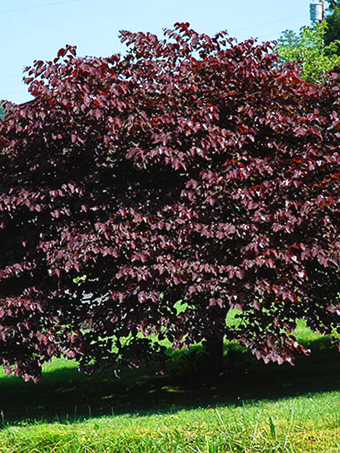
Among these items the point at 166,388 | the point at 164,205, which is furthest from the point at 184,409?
the point at 164,205

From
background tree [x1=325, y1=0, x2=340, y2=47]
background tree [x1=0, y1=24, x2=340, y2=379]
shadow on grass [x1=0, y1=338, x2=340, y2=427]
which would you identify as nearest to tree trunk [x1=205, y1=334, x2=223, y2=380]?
shadow on grass [x1=0, y1=338, x2=340, y2=427]

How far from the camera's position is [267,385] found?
8352mm

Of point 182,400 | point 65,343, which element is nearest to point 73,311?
point 65,343

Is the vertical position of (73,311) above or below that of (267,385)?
above

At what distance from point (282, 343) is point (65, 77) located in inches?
136

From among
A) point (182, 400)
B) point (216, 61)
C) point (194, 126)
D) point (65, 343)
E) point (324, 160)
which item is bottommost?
point (182, 400)

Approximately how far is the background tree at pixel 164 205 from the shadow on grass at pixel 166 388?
2.54 feet

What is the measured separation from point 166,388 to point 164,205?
107 inches

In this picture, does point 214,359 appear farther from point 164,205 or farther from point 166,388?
point 164,205

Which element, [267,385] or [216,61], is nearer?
[216,61]

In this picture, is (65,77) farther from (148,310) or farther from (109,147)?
(148,310)

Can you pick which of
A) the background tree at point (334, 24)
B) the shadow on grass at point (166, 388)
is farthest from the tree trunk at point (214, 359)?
the background tree at point (334, 24)

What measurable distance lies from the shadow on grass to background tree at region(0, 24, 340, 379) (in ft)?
2.54

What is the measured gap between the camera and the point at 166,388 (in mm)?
8680
